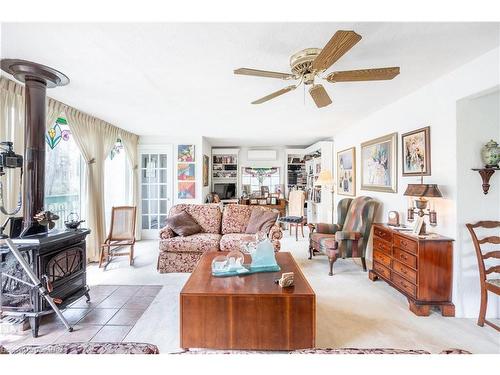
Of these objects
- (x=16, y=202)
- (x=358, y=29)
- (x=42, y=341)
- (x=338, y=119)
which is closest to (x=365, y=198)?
(x=338, y=119)

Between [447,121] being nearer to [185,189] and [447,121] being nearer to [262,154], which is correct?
[185,189]

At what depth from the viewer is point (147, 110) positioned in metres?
3.41

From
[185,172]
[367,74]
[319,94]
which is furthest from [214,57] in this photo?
[185,172]

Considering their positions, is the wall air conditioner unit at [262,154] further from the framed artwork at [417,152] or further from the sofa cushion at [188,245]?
the framed artwork at [417,152]

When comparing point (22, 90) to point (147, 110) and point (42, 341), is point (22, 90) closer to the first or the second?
point (147, 110)

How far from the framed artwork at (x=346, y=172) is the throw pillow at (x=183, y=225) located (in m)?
2.92

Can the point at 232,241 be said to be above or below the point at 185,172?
below

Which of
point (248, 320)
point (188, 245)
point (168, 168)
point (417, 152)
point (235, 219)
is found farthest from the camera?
point (168, 168)

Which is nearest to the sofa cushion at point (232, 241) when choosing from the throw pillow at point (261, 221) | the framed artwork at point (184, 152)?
the throw pillow at point (261, 221)

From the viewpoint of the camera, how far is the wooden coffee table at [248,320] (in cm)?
165

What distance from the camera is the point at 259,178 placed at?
6.99m

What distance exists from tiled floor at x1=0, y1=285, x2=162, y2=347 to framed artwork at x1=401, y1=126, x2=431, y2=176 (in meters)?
3.38

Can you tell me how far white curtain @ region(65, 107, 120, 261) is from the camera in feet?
11.5

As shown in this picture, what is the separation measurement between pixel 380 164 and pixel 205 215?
291cm
